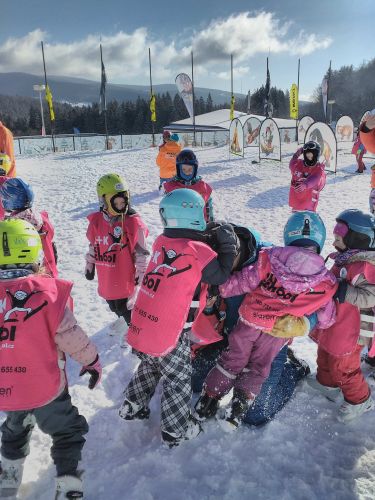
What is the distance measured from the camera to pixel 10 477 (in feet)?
7.23

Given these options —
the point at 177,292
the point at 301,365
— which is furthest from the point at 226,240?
the point at 301,365

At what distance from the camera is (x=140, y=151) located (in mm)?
19406

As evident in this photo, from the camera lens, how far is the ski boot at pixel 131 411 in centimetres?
269

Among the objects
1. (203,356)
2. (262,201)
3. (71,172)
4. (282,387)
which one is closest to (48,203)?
(71,172)

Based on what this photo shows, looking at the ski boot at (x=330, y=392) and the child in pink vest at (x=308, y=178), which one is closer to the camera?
the ski boot at (x=330, y=392)

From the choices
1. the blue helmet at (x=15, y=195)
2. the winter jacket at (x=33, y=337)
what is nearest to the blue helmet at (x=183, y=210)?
the winter jacket at (x=33, y=337)

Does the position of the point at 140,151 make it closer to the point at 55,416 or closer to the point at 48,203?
the point at 48,203

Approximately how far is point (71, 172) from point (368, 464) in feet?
44.3

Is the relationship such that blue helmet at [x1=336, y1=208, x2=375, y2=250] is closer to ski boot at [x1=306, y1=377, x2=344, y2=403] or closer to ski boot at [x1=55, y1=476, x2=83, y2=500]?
ski boot at [x1=306, y1=377, x2=344, y2=403]

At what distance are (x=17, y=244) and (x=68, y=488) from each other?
1383mm

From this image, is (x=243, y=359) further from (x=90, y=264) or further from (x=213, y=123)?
(x=213, y=123)

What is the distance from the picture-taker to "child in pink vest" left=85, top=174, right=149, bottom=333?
3584mm

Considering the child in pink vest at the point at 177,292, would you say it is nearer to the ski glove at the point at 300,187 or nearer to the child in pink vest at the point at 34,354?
the child in pink vest at the point at 34,354

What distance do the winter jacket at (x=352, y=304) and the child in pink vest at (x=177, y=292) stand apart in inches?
33.4
